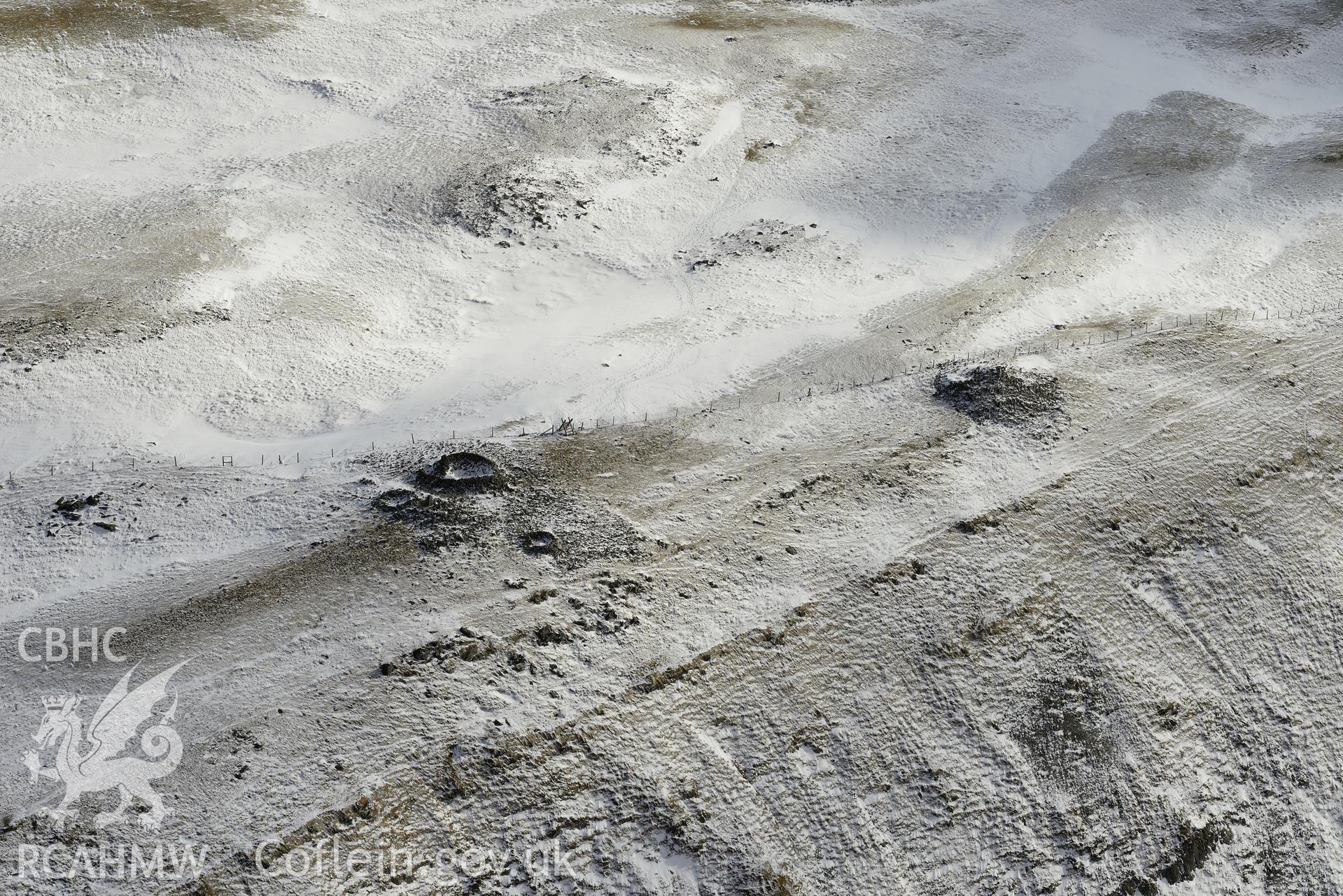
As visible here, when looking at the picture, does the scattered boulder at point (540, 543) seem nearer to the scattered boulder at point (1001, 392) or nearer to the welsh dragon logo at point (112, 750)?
the welsh dragon logo at point (112, 750)

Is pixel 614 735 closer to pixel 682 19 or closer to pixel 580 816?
pixel 580 816

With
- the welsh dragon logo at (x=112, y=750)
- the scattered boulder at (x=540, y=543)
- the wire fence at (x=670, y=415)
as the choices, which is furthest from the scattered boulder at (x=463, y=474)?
the welsh dragon logo at (x=112, y=750)

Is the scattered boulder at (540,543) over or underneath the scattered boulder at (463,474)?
underneath

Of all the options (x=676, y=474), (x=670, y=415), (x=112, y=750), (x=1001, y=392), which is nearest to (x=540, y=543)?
(x=676, y=474)

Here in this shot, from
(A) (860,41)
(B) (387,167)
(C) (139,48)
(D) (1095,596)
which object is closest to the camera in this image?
(D) (1095,596)

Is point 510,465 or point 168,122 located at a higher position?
point 168,122

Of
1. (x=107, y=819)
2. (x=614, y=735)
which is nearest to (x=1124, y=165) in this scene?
(x=614, y=735)

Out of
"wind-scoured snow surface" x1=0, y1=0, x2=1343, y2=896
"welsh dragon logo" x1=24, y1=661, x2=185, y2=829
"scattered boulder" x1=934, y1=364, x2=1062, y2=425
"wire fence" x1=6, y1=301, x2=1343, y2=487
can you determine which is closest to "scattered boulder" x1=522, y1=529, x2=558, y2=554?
"wind-scoured snow surface" x1=0, y1=0, x2=1343, y2=896
